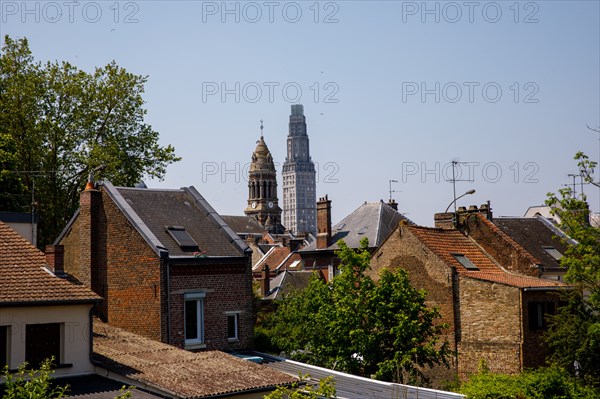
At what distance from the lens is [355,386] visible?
28.0 m

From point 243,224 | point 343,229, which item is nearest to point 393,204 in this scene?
point 343,229

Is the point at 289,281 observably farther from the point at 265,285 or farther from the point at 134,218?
the point at 134,218

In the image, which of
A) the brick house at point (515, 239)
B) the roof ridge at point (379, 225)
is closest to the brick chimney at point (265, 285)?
the roof ridge at point (379, 225)

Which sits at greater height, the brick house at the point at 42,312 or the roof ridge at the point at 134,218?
the roof ridge at the point at 134,218

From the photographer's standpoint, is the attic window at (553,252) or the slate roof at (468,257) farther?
the attic window at (553,252)

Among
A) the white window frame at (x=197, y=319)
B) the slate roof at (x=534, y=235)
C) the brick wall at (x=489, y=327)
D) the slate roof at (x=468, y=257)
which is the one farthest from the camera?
the slate roof at (x=534, y=235)

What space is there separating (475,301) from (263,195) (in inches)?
5487

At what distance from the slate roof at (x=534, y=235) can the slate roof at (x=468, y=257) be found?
383 centimetres

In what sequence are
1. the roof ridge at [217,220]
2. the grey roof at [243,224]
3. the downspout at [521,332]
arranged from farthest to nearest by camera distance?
the grey roof at [243,224]
the downspout at [521,332]
the roof ridge at [217,220]

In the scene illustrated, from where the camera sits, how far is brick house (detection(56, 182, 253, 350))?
30.3 m

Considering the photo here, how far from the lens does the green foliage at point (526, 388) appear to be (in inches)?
1013

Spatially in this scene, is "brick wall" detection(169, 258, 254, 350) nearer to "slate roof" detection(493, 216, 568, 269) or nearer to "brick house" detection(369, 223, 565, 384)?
"brick house" detection(369, 223, 565, 384)

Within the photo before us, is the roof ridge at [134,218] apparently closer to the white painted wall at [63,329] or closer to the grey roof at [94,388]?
the white painted wall at [63,329]

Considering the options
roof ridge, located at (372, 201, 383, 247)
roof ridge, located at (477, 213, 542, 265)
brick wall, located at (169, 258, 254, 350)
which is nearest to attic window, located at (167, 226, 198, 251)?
brick wall, located at (169, 258, 254, 350)
